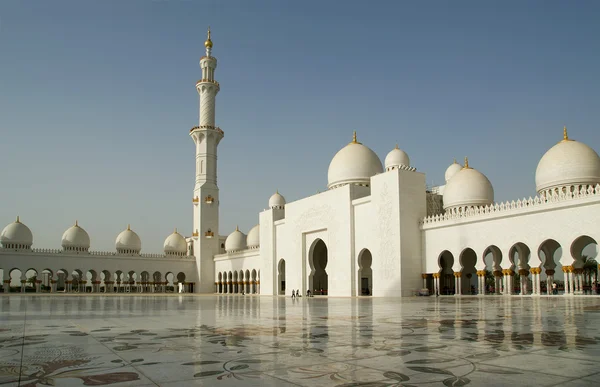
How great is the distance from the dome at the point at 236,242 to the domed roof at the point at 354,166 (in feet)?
58.6

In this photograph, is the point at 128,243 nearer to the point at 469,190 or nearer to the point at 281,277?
the point at 281,277

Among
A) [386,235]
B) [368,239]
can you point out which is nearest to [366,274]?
[368,239]

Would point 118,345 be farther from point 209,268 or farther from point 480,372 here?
point 209,268

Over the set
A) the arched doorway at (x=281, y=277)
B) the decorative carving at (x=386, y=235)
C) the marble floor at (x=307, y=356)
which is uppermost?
the decorative carving at (x=386, y=235)

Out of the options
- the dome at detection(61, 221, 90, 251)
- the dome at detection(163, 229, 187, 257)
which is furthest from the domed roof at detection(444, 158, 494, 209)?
the dome at detection(61, 221, 90, 251)

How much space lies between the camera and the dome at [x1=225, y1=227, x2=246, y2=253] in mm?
46531

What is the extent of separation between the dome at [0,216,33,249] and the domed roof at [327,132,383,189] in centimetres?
2513

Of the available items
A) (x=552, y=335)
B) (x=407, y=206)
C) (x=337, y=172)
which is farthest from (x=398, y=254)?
(x=552, y=335)

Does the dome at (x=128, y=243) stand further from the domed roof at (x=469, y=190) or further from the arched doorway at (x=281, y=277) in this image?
the domed roof at (x=469, y=190)

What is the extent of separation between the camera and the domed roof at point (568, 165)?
822 inches

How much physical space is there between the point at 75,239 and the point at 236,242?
13372 millimetres

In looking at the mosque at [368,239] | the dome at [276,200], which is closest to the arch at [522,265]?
the mosque at [368,239]

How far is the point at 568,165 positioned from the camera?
834 inches

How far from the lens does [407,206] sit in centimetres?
2461
